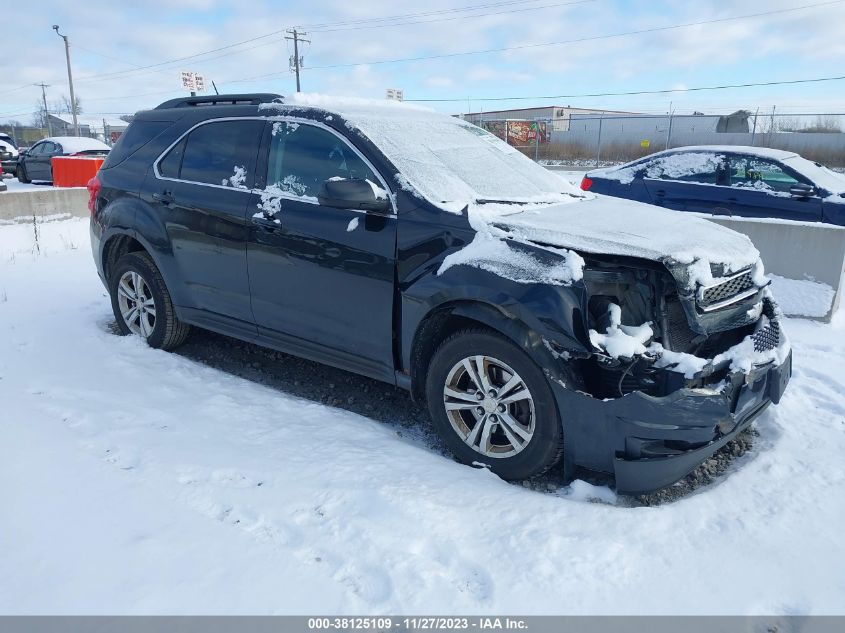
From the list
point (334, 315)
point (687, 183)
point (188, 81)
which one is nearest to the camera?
point (334, 315)

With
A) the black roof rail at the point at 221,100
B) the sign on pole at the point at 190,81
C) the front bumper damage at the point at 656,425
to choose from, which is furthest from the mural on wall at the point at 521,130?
the front bumper damage at the point at 656,425

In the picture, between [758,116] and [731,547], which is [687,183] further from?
[758,116]

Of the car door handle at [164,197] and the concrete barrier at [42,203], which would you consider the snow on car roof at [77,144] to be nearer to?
the concrete barrier at [42,203]

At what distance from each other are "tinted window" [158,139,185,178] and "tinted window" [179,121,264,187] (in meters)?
0.05

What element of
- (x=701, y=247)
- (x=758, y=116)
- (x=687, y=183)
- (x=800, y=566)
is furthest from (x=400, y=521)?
(x=758, y=116)

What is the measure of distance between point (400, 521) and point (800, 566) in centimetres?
167

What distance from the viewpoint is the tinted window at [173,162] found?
455 centimetres

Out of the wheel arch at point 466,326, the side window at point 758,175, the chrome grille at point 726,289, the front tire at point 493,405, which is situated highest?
the side window at point 758,175

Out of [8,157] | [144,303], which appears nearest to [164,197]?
[144,303]

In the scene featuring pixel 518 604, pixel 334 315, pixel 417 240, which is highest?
pixel 417 240

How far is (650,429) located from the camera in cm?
278

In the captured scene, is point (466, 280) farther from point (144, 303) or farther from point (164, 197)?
point (144, 303)

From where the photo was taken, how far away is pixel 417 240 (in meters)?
3.33

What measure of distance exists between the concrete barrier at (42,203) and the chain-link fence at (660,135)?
1755 centimetres
